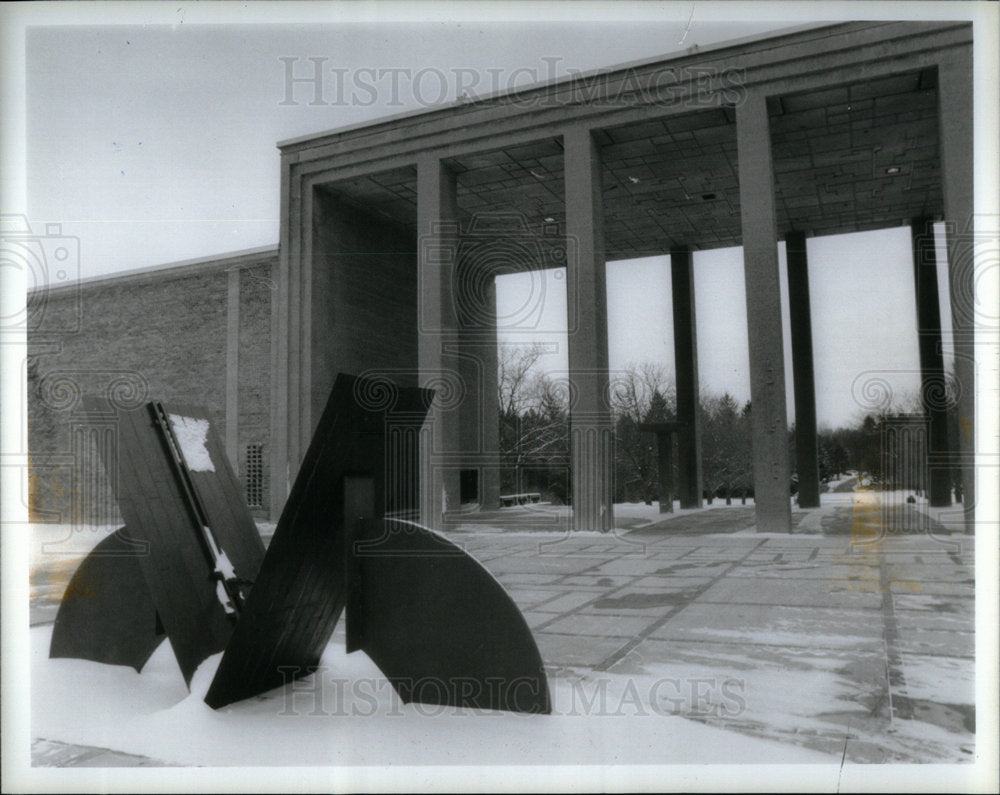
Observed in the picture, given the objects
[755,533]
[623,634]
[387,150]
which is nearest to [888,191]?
[755,533]

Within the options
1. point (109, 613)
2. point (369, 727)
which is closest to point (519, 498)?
point (109, 613)

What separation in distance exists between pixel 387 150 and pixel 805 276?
12311mm

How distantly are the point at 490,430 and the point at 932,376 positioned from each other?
12884 millimetres

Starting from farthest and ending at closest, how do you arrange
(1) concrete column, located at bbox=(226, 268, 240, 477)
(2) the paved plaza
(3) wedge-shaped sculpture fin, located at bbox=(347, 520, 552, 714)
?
(1) concrete column, located at bbox=(226, 268, 240, 477)
(3) wedge-shaped sculpture fin, located at bbox=(347, 520, 552, 714)
(2) the paved plaza

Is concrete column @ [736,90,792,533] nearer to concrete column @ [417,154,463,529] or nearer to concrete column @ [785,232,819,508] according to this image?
concrete column @ [417,154,463,529]

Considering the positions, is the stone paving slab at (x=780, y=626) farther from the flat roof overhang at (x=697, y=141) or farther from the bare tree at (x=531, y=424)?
the bare tree at (x=531, y=424)

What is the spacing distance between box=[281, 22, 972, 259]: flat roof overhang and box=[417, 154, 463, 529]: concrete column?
0.76m

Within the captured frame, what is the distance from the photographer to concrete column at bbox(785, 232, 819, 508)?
2255 cm

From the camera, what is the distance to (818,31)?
47.9 feet

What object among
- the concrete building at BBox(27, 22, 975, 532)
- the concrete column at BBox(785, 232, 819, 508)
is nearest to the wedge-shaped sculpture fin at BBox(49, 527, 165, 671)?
the concrete building at BBox(27, 22, 975, 532)

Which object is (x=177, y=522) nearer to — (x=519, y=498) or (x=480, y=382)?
(x=480, y=382)

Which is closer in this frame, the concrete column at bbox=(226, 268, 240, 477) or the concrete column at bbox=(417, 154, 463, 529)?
the concrete column at bbox=(417, 154, 463, 529)

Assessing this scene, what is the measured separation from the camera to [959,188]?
1390cm

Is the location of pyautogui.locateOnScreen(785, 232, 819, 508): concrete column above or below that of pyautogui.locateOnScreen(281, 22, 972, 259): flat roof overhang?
below
